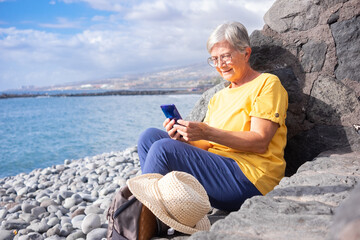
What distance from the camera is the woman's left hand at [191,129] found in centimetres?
210

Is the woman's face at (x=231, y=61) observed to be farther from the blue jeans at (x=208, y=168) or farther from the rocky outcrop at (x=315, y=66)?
the blue jeans at (x=208, y=168)

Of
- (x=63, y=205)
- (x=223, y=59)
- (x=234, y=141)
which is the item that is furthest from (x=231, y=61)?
(x=63, y=205)

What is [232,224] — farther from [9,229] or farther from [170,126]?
[9,229]

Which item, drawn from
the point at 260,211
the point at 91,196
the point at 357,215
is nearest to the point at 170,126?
the point at 260,211

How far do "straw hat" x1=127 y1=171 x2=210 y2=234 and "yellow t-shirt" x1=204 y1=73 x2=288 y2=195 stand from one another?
0.50 metres

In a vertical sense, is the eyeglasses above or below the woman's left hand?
above

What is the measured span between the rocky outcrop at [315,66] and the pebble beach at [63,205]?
6.28 feet

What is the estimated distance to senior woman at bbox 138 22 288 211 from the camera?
2.12 metres

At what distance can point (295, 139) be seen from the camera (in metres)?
2.91

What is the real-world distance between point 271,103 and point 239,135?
31 centimetres

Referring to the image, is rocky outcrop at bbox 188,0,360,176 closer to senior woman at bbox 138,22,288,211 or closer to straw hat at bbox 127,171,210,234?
senior woman at bbox 138,22,288,211

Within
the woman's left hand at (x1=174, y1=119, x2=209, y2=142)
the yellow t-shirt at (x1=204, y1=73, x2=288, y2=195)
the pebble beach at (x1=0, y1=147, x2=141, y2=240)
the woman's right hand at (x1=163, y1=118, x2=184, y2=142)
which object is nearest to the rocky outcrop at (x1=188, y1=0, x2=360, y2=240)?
the yellow t-shirt at (x1=204, y1=73, x2=288, y2=195)

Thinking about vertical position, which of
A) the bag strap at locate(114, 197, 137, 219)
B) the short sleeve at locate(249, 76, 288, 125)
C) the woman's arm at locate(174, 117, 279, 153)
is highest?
Answer: the short sleeve at locate(249, 76, 288, 125)

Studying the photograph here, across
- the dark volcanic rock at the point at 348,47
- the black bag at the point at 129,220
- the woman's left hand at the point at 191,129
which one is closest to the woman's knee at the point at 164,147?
the woman's left hand at the point at 191,129
